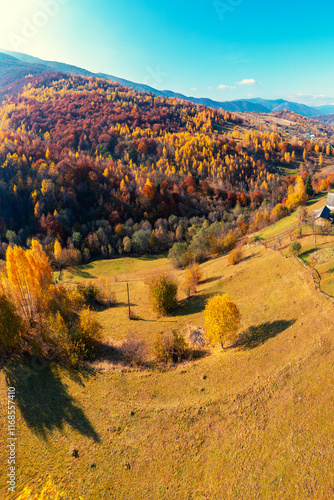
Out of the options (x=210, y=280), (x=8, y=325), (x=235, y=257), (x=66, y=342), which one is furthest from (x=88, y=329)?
(x=235, y=257)

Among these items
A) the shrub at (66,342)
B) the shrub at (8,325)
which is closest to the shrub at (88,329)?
the shrub at (66,342)

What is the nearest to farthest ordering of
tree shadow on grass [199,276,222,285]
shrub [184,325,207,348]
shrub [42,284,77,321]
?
shrub [184,325,207,348], shrub [42,284,77,321], tree shadow on grass [199,276,222,285]

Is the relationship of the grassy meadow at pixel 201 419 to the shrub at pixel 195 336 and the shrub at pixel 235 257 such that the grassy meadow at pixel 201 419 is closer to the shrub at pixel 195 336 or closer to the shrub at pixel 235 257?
the shrub at pixel 195 336

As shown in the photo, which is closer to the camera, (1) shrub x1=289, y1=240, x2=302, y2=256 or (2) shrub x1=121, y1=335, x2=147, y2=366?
(2) shrub x1=121, y1=335, x2=147, y2=366

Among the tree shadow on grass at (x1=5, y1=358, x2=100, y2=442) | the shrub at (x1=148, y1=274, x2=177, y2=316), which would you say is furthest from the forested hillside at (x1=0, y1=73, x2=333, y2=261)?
the tree shadow on grass at (x1=5, y1=358, x2=100, y2=442)

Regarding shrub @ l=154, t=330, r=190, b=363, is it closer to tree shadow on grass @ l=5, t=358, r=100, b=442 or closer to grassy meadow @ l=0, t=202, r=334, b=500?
grassy meadow @ l=0, t=202, r=334, b=500

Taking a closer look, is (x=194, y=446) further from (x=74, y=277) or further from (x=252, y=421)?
(x=74, y=277)
